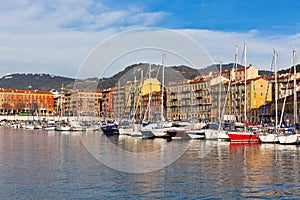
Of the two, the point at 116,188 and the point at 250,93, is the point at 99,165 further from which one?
the point at 250,93

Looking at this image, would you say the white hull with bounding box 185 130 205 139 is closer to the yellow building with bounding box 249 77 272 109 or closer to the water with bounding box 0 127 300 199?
the water with bounding box 0 127 300 199

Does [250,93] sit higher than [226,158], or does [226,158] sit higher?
[250,93]

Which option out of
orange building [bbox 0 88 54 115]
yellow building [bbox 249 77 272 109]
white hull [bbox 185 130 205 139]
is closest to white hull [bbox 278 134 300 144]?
white hull [bbox 185 130 205 139]

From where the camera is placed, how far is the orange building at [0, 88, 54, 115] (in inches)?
6403

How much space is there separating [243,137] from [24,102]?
13293 centimetres

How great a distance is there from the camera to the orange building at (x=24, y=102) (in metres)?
163

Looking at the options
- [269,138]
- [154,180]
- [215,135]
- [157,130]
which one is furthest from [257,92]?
[154,180]

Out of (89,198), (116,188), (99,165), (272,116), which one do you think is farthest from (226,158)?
(272,116)

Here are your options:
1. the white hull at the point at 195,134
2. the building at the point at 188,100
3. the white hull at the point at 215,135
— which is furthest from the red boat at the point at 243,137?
the building at the point at 188,100

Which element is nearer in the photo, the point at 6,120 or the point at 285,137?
the point at 285,137

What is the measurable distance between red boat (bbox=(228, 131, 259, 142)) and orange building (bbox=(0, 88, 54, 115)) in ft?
400

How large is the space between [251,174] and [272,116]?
62956mm

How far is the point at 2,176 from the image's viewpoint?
70.2 feet

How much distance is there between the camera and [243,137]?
44.7 metres
